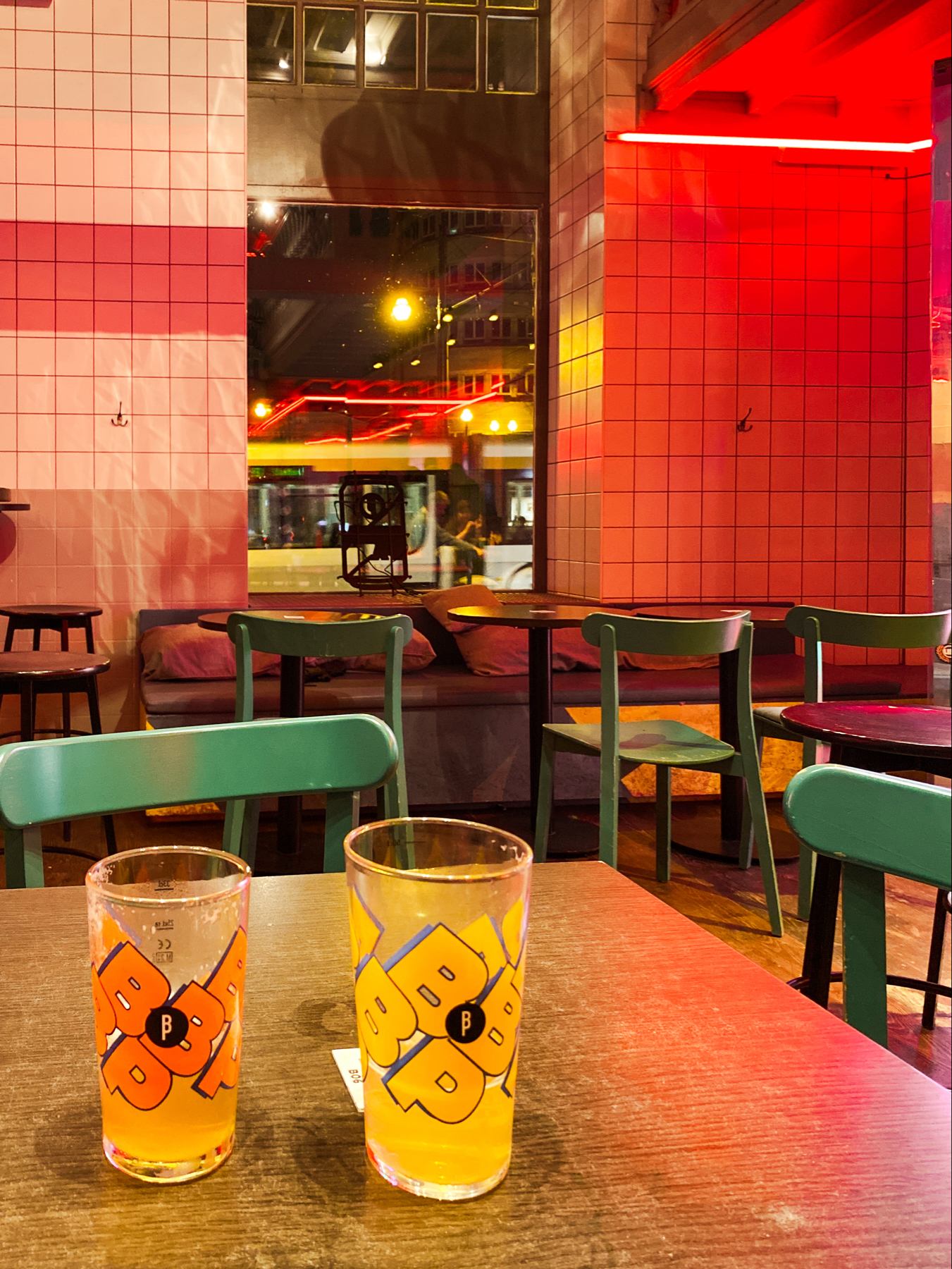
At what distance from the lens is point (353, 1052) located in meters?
0.59

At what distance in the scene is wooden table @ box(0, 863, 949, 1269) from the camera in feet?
1.37

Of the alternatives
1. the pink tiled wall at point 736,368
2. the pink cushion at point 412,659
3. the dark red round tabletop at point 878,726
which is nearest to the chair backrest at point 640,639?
the dark red round tabletop at point 878,726

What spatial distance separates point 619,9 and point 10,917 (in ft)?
18.5

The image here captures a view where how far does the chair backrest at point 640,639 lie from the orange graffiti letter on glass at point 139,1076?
2627mm

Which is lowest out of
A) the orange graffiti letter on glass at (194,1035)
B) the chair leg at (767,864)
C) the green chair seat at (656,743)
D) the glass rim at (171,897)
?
the chair leg at (767,864)

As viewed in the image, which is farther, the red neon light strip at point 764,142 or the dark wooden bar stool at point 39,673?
the red neon light strip at point 764,142

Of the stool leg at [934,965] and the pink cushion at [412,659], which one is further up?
the pink cushion at [412,659]

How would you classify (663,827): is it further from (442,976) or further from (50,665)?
(442,976)

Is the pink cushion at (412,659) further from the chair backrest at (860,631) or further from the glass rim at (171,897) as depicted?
the glass rim at (171,897)

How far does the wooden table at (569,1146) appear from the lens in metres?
0.42

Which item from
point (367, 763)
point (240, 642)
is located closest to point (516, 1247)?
point (367, 763)

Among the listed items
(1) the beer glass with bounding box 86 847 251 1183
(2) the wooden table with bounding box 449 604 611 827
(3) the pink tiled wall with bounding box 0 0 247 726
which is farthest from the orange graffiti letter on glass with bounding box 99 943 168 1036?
(3) the pink tiled wall with bounding box 0 0 247 726


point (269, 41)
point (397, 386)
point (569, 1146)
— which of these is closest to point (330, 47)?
point (269, 41)

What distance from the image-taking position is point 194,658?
4680 mm
